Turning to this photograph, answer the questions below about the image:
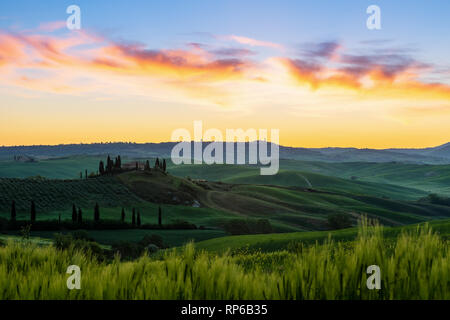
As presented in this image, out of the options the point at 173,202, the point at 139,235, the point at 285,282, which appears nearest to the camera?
the point at 285,282

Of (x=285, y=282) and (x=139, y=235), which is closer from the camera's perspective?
(x=285, y=282)

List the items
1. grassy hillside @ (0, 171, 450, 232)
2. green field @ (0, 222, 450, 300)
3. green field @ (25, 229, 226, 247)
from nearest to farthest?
green field @ (0, 222, 450, 300) < green field @ (25, 229, 226, 247) < grassy hillside @ (0, 171, 450, 232)

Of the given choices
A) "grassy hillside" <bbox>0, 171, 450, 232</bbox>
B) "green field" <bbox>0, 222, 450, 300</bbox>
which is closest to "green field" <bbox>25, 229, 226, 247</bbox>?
"grassy hillside" <bbox>0, 171, 450, 232</bbox>

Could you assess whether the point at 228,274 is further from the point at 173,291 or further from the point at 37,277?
the point at 37,277

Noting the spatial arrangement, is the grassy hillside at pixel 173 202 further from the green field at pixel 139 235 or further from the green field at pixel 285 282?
the green field at pixel 285 282

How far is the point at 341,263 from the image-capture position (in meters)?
6.05

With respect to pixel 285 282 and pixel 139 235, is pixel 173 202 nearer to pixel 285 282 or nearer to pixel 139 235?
pixel 139 235

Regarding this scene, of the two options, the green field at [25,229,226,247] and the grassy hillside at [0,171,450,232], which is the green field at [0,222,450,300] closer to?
the green field at [25,229,226,247]

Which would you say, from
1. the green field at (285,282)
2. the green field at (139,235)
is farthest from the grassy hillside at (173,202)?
the green field at (285,282)

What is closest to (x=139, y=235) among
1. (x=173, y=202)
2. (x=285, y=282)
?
(x=173, y=202)

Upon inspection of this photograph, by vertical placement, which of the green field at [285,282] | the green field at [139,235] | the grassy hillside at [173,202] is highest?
the grassy hillside at [173,202]

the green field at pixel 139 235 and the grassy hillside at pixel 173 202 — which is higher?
the grassy hillside at pixel 173 202
